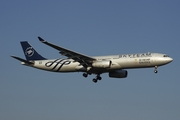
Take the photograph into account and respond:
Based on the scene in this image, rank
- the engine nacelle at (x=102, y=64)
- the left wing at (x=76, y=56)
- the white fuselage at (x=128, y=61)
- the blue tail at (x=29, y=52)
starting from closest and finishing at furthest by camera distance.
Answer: the left wing at (x=76, y=56), the white fuselage at (x=128, y=61), the engine nacelle at (x=102, y=64), the blue tail at (x=29, y=52)

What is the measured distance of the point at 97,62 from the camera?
Result: 201ft

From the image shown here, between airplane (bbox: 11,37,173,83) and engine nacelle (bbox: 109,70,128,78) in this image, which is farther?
A: engine nacelle (bbox: 109,70,128,78)

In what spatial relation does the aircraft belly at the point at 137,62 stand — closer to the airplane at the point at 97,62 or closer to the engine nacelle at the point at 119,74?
the airplane at the point at 97,62

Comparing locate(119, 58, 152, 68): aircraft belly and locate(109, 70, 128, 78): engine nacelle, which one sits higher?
locate(119, 58, 152, 68): aircraft belly

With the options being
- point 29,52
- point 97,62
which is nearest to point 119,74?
point 97,62

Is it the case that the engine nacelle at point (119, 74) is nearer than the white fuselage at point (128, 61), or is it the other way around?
the white fuselage at point (128, 61)

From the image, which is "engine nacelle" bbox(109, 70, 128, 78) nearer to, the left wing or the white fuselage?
the white fuselage

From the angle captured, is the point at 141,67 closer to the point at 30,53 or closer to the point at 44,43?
the point at 44,43

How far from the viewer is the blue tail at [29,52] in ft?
225

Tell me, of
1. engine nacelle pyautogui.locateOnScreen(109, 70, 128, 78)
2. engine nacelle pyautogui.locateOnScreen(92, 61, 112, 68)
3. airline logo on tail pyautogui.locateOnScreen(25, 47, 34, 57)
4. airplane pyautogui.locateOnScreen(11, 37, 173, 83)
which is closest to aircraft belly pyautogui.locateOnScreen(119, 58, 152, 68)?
airplane pyautogui.locateOnScreen(11, 37, 173, 83)

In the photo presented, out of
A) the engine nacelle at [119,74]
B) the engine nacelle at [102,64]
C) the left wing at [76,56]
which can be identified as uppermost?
the left wing at [76,56]

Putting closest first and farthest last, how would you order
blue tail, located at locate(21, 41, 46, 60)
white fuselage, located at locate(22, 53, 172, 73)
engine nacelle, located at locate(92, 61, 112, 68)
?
white fuselage, located at locate(22, 53, 172, 73) < engine nacelle, located at locate(92, 61, 112, 68) < blue tail, located at locate(21, 41, 46, 60)

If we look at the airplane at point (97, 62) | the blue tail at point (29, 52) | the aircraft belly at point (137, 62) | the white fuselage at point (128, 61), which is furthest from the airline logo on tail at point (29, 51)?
the aircraft belly at point (137, 62)

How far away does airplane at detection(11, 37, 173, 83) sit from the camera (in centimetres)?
5897
